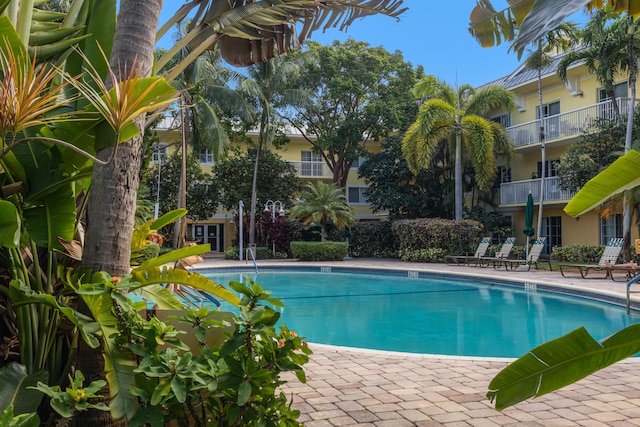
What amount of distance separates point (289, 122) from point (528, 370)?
2758 centimetres

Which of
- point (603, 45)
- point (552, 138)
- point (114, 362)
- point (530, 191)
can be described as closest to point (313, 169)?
point (530, 191)

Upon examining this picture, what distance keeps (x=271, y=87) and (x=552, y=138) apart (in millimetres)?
12456

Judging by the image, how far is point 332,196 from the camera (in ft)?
75.0

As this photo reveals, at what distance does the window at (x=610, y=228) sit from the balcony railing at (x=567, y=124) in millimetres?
3573

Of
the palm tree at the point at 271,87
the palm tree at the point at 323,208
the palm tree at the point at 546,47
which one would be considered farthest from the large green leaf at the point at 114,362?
the palm tree at the point at 271,87

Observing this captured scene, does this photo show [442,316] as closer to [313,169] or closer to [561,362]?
[561,362]

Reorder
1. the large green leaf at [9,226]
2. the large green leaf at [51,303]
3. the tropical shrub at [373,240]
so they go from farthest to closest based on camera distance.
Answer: the tropical shrub at [373,240] < the large green leaf at [51,303] < the large green leaf at [9,226]

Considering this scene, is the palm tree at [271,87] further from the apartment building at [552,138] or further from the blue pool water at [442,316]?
the blue pool water at [442,316]

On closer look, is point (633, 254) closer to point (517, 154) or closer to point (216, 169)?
point (517, 154)

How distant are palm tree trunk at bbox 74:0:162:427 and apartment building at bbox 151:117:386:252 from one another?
2520cm

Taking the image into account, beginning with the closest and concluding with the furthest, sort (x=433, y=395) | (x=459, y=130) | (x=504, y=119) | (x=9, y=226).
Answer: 1. (x=9, y=226)
2. (x=433, y=395)
3. (x=459, y=130)
4. (x=504, y=119)

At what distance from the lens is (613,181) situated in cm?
238

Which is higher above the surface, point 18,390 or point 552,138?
point 552,138

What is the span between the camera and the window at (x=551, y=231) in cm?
2283
